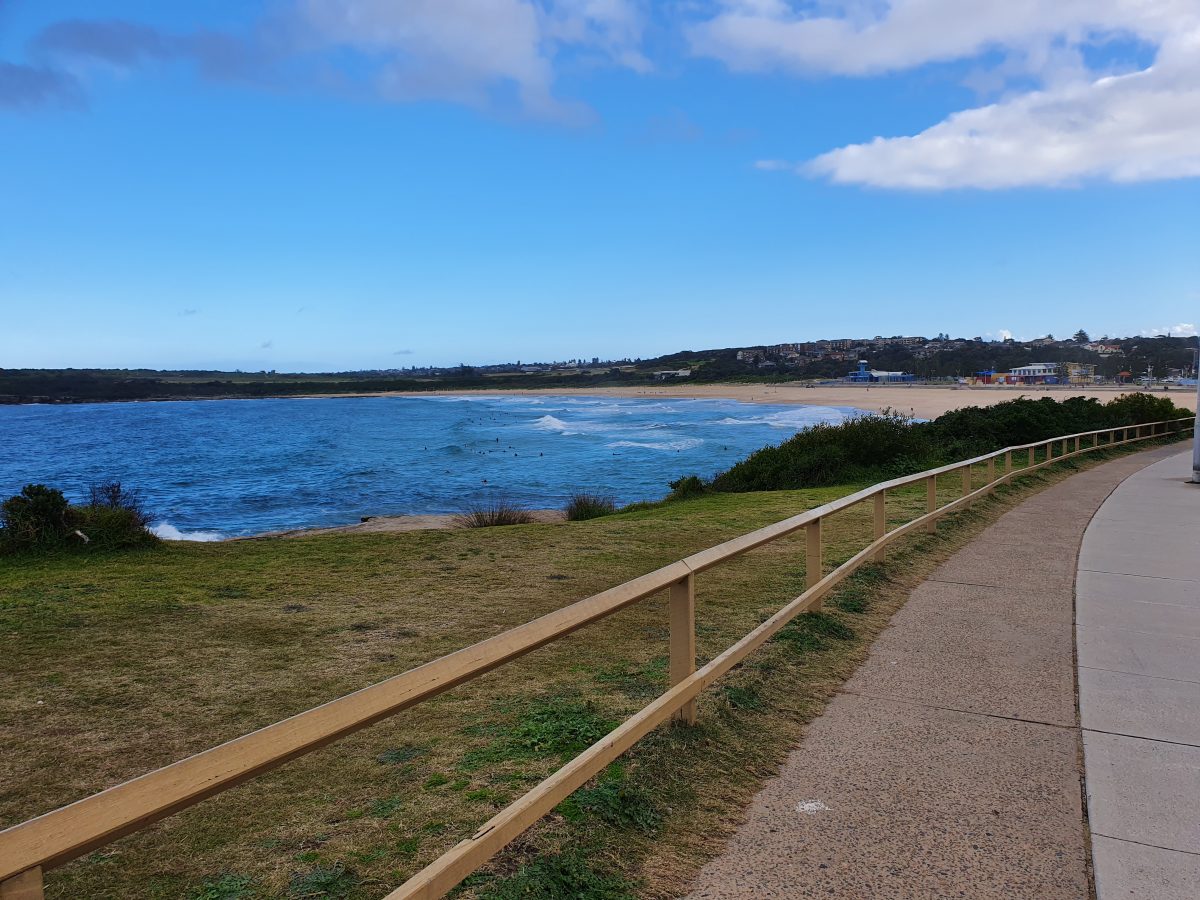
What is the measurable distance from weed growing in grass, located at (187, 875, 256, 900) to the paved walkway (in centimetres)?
287

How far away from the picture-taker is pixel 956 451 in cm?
1956

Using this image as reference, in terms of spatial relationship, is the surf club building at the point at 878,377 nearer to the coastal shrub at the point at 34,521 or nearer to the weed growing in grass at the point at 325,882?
the coastal shrub at the point at 34,521

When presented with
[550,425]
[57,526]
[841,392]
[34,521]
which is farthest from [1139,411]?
[841,392]

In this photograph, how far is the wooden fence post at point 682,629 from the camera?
3635 mm

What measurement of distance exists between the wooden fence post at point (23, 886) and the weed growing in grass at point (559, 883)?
1616 millimetres

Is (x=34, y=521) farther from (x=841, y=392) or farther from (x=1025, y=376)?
(x=1025, y=376)

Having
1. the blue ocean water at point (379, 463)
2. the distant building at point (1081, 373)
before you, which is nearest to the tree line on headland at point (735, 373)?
the distant building at point (1081, 373)

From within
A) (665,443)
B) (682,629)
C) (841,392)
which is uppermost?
(841,392)

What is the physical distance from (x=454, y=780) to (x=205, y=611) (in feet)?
15.2

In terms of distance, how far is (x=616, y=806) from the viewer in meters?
3.30

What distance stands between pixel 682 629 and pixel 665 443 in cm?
4517

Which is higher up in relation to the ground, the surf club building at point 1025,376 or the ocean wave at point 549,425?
the surf club building at point 1025,376

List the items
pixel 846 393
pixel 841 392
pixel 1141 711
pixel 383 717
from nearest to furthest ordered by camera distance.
Answer: pixel 383 717, pixel 1141 711, pixel 846 393, pixel 841 392

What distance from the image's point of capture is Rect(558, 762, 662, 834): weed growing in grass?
3.22 metres
